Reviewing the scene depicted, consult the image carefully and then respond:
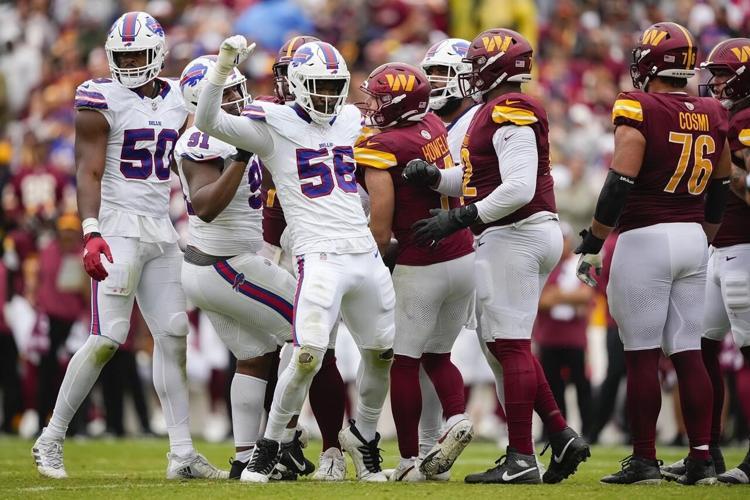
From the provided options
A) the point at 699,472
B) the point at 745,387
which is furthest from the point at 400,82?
the point at 745,387

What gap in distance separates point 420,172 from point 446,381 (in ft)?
4.21

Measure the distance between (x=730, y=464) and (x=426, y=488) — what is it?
11.4ft

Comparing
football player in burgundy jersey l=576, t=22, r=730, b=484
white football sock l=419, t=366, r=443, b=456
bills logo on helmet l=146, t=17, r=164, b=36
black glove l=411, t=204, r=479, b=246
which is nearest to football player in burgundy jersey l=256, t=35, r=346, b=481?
white football sock l=419, t=366, r=443, b=456

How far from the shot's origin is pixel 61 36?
20172 mm

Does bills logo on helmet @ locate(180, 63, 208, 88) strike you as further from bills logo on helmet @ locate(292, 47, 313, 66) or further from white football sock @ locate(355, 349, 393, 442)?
white football sock @ locate(355, 349, 393, 442)

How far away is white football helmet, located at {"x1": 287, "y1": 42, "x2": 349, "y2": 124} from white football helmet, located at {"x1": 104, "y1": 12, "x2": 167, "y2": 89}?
1.07m

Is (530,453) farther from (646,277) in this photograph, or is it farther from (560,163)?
(560,163)

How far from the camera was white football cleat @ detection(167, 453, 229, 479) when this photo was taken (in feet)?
26.2

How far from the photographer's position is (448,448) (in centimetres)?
747

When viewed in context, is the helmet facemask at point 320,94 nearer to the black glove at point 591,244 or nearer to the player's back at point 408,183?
the player's back at point 408,183

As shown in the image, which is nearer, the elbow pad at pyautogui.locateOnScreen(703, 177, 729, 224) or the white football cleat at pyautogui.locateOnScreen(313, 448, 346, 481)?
the elbow pad at pyautogui.locateOnScreen(703, 177, 729, 224)

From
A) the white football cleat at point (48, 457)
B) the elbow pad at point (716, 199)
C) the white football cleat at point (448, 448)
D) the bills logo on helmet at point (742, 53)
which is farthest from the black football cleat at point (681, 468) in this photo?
the white football cleat at point (48, 457)

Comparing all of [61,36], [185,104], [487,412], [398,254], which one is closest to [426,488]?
[398,254]

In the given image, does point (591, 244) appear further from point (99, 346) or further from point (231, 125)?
point (99, 346)
